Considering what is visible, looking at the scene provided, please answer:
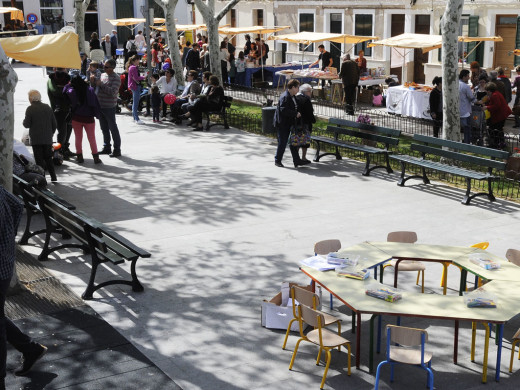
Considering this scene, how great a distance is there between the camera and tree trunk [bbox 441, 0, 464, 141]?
15.3 m

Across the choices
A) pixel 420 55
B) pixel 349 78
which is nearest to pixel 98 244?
pixel 349 78

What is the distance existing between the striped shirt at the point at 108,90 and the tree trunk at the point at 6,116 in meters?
7.19

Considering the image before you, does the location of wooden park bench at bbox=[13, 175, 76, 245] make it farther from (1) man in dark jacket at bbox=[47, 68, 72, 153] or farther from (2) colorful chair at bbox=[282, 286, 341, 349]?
(2) colorful chair at bbox=[282, 286, 341, 349]

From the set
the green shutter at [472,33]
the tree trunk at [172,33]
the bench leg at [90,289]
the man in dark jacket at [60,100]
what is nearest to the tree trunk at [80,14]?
the tree trunk at [172,33]

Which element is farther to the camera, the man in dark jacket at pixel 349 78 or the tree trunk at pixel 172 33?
the tree trunk at pixel 172 33

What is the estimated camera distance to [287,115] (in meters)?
15.2

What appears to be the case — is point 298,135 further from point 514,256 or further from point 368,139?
point 514,256

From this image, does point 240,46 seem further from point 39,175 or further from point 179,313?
point 179,313

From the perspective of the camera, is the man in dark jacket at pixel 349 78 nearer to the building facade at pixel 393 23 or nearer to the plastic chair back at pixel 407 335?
the building facade at pixel 393 23

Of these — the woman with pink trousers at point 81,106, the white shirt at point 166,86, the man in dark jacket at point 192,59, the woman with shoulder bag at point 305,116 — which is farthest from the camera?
the man in dark jacket at point 192,59

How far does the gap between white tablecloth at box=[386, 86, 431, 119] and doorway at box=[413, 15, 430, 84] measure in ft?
22.2

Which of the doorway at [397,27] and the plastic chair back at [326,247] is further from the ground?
the doorway at [397,27]

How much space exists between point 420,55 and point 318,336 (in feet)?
74.4

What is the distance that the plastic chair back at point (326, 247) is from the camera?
355 inches
